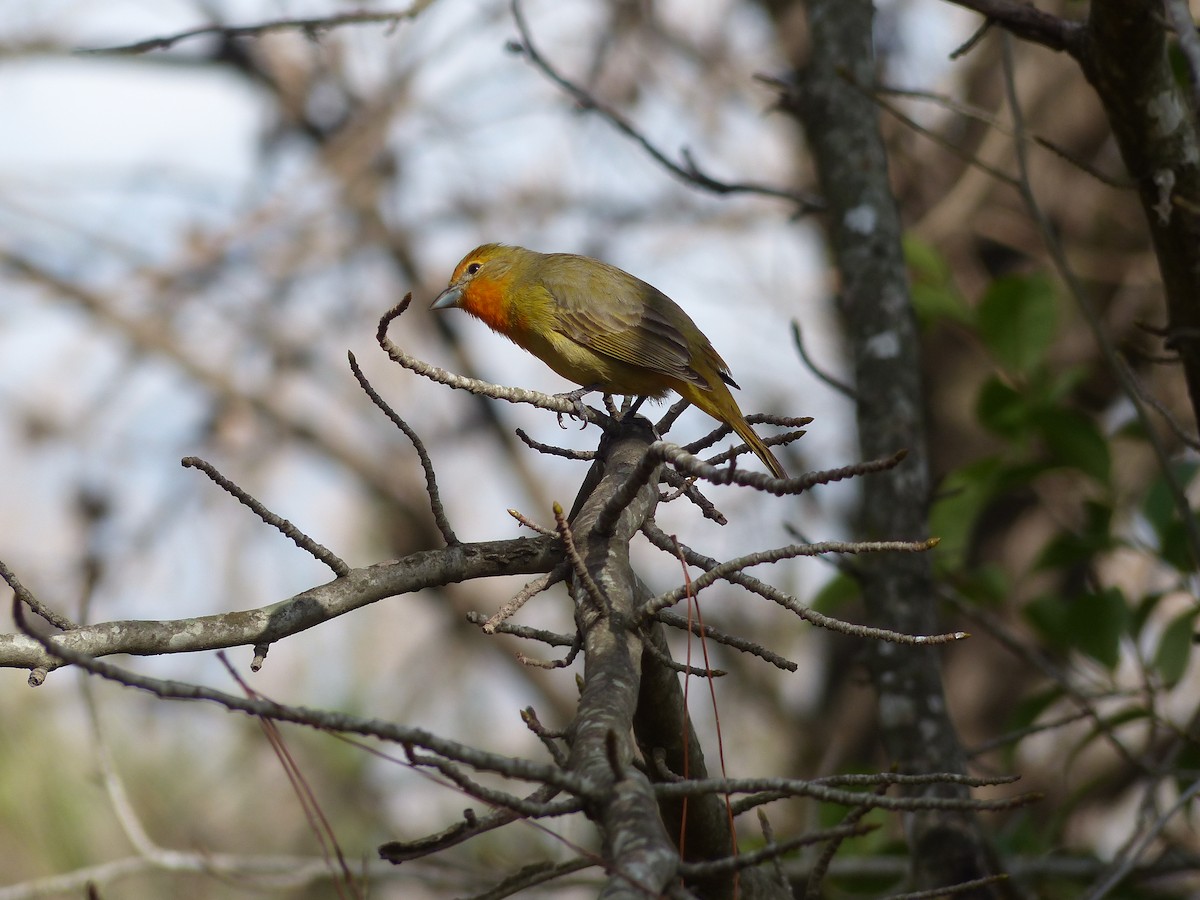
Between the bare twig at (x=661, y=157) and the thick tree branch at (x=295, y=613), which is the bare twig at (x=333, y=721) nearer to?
the thick tree branch at (x=295, y=613)

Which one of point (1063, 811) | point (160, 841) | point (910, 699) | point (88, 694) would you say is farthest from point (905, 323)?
point (160, 841)

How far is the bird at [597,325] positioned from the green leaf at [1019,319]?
934 mm

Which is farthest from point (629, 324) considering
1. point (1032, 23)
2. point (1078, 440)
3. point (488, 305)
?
point (1032, 23)

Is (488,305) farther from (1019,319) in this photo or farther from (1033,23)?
(1033,23)

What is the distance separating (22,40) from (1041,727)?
28.4ft

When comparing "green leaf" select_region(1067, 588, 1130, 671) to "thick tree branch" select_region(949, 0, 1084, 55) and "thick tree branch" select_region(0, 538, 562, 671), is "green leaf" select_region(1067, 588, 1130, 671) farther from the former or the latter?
"thick tree branch" select_region(0, 538, 562, 671)

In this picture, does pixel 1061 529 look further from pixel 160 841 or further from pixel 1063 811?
pixel 160 841

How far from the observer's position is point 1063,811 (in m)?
3.91

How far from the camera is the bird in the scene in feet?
14.1

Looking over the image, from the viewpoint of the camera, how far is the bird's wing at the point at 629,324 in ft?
14.1

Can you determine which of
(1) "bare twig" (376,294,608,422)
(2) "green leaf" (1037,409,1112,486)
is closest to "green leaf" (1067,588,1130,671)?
(2) "green leaf" (1037,409,1112,486)

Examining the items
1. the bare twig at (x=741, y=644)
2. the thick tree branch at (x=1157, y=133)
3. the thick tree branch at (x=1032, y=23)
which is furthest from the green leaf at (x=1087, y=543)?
the bare twig at (x=741, y=644)

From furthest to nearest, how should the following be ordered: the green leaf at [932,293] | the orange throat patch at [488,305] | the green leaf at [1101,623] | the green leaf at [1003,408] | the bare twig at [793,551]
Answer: the orange throat patch at [488,305]
the green leaf at [932,293]
the green leaf at [1003,408]
the green leaf at [1101,623]
the bare twig at [793,551]

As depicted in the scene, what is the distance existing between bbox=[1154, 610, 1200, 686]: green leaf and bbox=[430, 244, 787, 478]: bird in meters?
1.51
